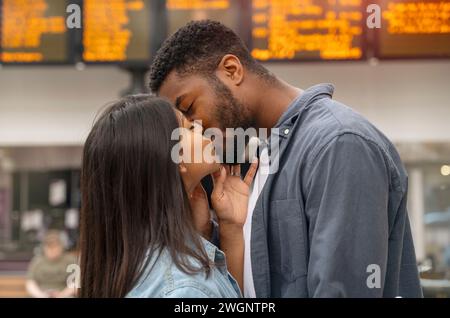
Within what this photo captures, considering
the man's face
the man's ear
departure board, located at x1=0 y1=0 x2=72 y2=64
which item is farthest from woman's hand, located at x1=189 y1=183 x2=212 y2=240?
departure board, located at x1=0 y1=0 x2=72 y2=64

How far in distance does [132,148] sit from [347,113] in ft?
1.38

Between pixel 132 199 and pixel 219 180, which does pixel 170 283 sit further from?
pixel 219 180

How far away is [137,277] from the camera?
113 cm

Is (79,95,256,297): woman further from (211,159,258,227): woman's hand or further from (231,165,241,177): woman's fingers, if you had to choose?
(231,165,241,177): woman's fingers

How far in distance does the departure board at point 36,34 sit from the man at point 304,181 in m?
1.93

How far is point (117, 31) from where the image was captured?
334cm

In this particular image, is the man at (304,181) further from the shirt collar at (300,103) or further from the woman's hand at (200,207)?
the woman's hand at (200,207)

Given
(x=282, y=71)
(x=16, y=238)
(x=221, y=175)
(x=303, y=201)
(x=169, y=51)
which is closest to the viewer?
(x=303, y=201)

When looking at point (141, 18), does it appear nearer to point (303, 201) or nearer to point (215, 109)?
point (215, 109)

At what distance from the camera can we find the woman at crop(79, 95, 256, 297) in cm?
113

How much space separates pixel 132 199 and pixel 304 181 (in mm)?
328

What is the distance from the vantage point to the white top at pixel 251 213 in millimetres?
1369

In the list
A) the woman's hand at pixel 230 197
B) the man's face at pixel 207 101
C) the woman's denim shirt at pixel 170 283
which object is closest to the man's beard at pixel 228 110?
the man's face at pixel 207 101
